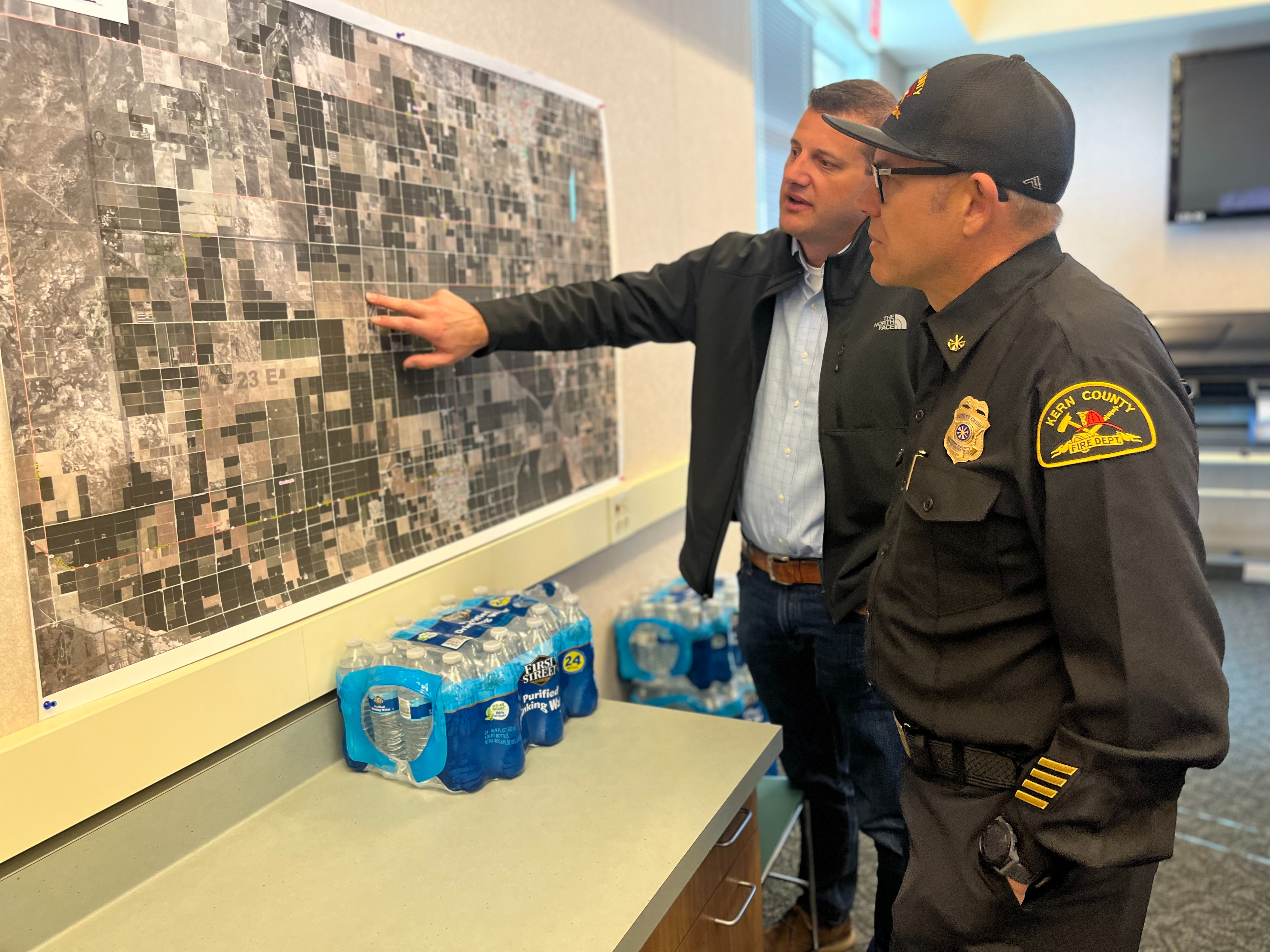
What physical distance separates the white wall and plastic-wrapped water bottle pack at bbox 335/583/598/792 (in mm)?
4554

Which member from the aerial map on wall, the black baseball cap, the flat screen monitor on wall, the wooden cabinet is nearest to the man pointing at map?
the aerial map on wall

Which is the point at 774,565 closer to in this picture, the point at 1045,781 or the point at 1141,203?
the point at 1045,781

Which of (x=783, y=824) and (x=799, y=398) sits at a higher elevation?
(x=799, y=398)

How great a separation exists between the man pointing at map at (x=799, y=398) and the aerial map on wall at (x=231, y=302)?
15cm

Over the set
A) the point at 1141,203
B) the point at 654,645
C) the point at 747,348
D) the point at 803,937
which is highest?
the point at 1141,203

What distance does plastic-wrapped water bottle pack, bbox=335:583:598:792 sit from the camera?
1324mm

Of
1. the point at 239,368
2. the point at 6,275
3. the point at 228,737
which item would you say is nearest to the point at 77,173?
the point at 6,275

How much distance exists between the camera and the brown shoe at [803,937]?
6.53 ft

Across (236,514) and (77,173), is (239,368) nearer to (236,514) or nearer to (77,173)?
(236,514)

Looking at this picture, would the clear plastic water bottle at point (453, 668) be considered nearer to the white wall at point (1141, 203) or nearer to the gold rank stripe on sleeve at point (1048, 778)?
the gold rank stripe on sleeve at point (1048, 778)

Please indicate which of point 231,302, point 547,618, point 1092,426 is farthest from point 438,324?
point 1092,426

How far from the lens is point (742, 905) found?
4.80 feet

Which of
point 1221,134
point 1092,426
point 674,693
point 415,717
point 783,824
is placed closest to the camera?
point 1092,426

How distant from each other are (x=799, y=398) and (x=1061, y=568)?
781mm
